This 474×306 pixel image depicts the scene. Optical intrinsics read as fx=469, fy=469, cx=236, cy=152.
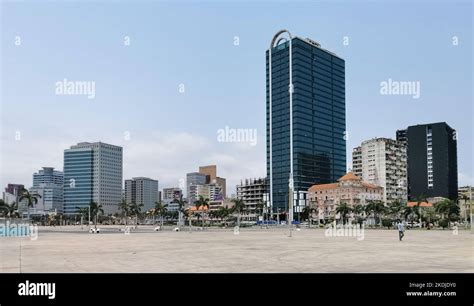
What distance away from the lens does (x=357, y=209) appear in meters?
152
